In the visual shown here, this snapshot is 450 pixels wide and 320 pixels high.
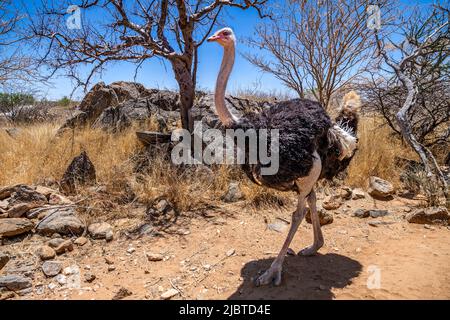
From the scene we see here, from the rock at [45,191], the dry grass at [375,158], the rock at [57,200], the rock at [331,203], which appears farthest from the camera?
the dry grass at [375,158]

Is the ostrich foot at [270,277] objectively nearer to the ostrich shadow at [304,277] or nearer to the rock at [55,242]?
the ostrich shadow at [304,277]

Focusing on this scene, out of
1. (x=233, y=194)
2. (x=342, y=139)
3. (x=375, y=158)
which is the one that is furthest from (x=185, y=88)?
(x=375, y=158)

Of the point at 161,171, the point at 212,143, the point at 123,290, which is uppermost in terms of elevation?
the point at 212,143

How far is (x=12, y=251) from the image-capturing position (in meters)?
2.84

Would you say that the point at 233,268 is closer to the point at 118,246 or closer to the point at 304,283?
the point at 304,283

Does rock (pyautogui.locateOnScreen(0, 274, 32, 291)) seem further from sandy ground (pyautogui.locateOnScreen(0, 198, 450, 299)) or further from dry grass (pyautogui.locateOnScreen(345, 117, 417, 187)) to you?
dry grass (pyautogui.locateOnScreen(345, 117, 417, 187))

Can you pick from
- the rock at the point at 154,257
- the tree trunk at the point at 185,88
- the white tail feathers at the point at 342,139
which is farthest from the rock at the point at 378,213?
the tree trunk at the point at 185,88

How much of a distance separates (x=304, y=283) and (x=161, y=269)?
1.15 metres

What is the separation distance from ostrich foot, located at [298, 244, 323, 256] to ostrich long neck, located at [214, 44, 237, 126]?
1.34 m

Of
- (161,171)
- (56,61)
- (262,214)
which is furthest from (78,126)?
(262,214)

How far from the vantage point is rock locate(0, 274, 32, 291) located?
2457mm

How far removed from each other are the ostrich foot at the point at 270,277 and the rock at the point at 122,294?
94 centimetres

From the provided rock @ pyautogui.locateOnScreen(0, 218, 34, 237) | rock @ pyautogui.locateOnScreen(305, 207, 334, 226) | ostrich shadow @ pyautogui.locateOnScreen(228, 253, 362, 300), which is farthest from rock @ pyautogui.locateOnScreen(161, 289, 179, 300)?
rock @ pyautogui.locateOnScreen(305, 207, 334, 226)

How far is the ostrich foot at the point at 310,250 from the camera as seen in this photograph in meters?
2.87
